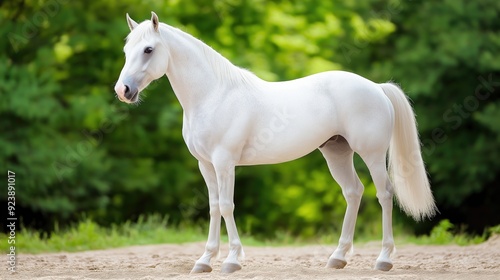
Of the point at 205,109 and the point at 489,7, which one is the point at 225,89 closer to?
the point at 205,109

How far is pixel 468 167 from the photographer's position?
Answer: 1398 cm

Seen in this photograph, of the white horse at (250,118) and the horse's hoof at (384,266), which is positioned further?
the horse's hoof at (384,266)

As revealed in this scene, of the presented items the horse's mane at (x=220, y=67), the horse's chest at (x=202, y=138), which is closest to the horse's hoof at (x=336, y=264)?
the horse's chest at (x=202, y=138)

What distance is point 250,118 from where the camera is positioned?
5.85 m

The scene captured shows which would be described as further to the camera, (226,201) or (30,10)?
(30,10)

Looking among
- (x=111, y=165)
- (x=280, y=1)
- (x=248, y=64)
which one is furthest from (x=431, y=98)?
(x=111, y=165)

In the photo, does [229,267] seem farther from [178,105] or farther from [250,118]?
[178,105]

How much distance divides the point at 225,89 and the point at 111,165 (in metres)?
9.98

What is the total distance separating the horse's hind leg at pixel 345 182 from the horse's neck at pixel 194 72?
1048mm

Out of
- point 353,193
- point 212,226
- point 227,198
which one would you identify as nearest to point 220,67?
point 227,198

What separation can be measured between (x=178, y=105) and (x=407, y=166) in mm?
10240

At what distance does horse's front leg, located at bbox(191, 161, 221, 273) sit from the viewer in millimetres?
5941

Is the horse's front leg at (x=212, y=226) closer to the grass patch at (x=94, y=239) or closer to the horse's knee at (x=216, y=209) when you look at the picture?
the horse's knee at (x=216, y=209)

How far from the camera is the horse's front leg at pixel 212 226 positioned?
19.5 ft
